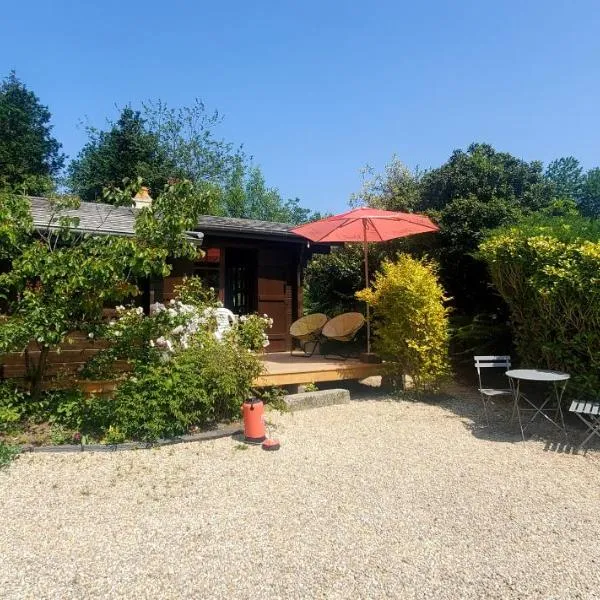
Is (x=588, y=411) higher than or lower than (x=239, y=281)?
lower

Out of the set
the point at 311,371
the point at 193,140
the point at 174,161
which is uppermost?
the point at 193,140

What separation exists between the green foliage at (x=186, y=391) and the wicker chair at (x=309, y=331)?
334 centimetres

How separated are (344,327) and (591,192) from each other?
990 inches

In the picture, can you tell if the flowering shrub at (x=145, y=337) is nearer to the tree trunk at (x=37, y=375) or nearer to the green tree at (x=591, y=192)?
the tree trunk at (x=37, y=375)

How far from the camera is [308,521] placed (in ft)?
11.7

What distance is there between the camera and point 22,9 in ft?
34.4

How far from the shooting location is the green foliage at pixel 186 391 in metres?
5.25

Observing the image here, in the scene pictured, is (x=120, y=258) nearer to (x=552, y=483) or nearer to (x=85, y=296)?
(x=85, y=296)

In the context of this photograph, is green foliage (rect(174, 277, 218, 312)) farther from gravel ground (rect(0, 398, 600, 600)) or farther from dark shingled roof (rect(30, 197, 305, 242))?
gravel ground (rect(0, 398, 600, 600))

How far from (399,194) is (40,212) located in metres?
9.26

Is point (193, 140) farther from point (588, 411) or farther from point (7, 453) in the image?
point (588, 411)

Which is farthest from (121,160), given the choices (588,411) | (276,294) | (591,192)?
(588,411)

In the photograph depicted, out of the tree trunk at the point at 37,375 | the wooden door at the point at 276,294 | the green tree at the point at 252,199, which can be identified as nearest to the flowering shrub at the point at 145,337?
the tree trunk at the point at 37,375

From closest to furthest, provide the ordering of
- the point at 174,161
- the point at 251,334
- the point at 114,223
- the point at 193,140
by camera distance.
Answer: the point at 251,334 < the point at 114,223 < the point at 174,161 < the point at 193,140
